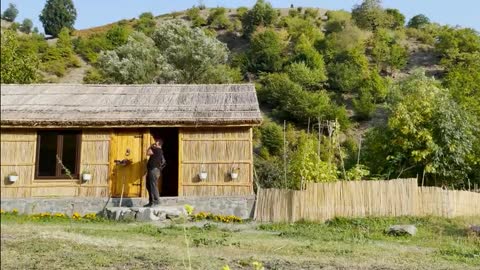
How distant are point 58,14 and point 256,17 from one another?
44.2m

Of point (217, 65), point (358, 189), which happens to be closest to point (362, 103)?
point (217, 65)

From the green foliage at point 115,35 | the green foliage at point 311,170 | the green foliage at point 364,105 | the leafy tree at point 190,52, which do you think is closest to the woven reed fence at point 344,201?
the green foliage at point 311,170

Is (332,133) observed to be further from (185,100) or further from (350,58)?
(350,58)

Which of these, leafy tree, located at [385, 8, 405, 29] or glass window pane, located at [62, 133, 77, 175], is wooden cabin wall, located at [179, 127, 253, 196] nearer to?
glass window pane, located at [62, 133, 77, 175]

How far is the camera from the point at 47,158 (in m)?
1.47

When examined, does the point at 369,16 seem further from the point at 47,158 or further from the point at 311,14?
the point at 47,158

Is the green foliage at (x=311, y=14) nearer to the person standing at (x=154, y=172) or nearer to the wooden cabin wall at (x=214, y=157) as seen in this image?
the wooden cabin wall at (x=214, y=157)

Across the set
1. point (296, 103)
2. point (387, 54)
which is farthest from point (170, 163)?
point (387, 54)

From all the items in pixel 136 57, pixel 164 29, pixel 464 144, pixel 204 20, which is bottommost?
pixel 464 144

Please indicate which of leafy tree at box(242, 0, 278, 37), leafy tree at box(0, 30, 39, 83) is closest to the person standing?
leafy tree at box(0, 30, 39, 83)

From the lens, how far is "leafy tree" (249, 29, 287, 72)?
3744cm

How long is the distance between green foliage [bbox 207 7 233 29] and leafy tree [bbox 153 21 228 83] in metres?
13.5

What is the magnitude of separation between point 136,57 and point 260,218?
16647 millimetres

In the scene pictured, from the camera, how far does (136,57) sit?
26.3m
